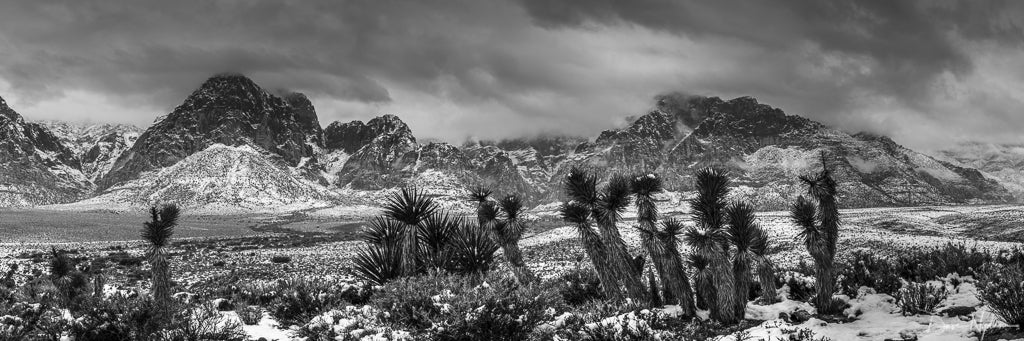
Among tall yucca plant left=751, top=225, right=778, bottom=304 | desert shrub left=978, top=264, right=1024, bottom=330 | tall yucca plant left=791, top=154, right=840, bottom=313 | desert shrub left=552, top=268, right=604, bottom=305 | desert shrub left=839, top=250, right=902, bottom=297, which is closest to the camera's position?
desert shrub left=978, top=264, right=1024, bottom=330

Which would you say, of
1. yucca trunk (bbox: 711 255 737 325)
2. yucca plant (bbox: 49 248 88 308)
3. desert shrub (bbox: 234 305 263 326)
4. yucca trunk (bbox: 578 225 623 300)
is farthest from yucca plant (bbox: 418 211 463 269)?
yucca plant (bbox: 49 248 88 308)

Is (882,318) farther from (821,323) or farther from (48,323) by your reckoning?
(48,323)

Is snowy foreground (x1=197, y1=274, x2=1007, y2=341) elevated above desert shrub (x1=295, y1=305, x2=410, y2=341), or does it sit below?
below

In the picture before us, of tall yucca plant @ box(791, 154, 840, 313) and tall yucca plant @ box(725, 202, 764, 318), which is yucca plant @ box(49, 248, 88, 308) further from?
tall yucca plant @ box(791, 154, 840, 313)

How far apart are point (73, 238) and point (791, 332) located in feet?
288

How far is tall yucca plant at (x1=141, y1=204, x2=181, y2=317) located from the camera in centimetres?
1680

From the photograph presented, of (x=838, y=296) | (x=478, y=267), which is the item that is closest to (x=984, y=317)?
(x=838, y=296)

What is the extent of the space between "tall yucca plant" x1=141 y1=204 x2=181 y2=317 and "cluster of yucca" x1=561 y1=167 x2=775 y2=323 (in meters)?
12.9

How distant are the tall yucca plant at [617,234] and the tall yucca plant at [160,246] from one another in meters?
13.2

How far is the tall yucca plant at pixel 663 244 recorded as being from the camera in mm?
12773

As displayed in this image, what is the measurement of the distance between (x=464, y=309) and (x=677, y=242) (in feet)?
27.2

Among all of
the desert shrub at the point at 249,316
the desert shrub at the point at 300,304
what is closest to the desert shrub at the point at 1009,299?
the desert shrub at the point at 300,304

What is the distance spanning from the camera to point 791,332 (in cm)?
927

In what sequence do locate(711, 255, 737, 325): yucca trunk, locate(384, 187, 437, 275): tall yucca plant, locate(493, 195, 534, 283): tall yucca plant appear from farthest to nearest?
1. locate(493, 195, 534, 283): tall yucca plant
2. locate(384, 187, 437, 275): tall yucca plant
3. locate(711, 255, 737, 325): yucca trunk
